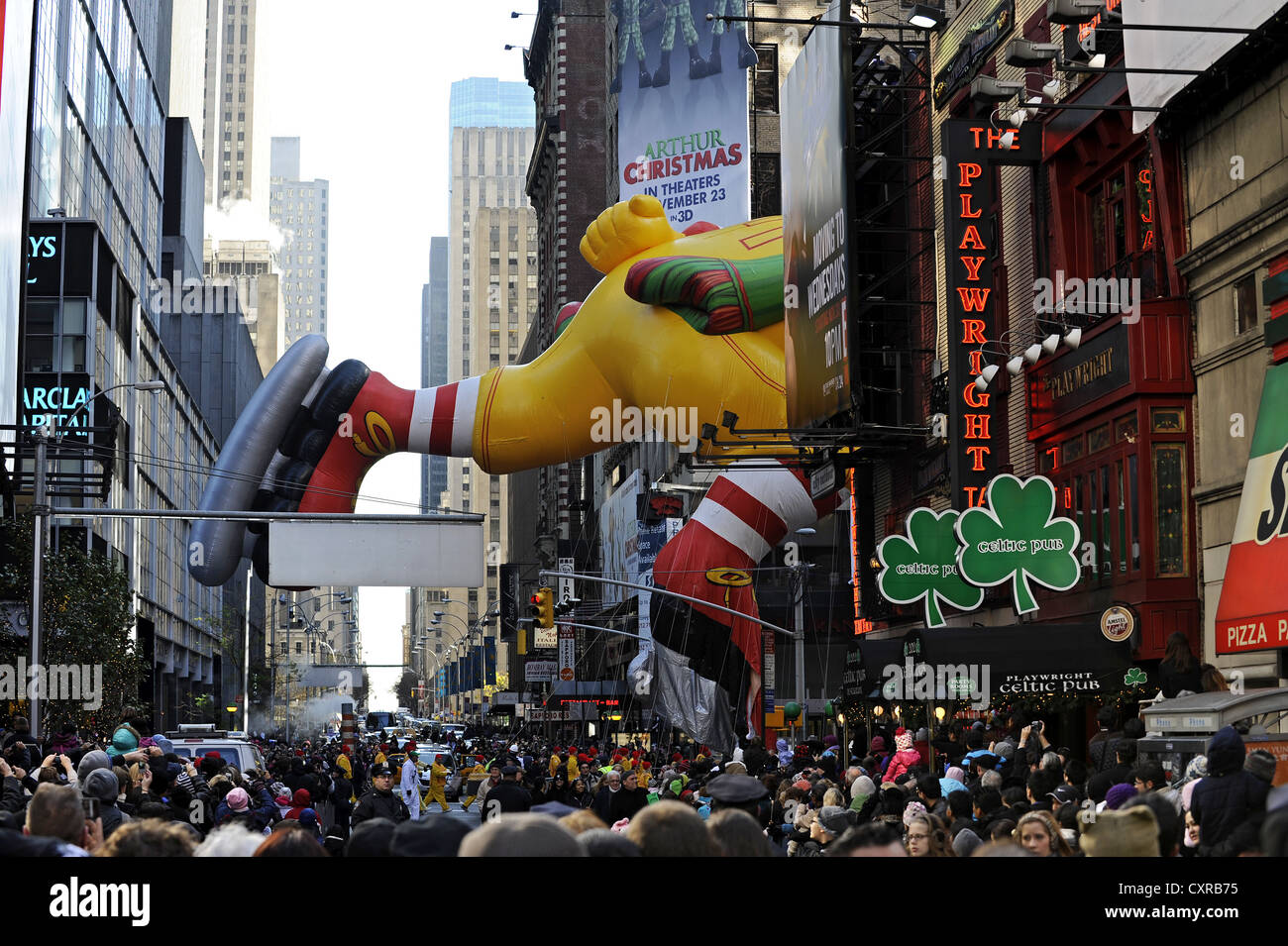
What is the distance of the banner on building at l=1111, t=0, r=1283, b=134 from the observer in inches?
679

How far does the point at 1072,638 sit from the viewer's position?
824 inches

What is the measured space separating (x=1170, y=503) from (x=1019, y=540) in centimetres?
204

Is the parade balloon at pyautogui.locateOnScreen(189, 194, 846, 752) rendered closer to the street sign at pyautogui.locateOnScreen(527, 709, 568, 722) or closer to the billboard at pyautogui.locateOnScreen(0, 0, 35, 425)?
the billboard at pyautogui.locateOnScreen(0, 0, 35, 425)

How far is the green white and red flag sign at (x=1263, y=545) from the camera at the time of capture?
16594mm

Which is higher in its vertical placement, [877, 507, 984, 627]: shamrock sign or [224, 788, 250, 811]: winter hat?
[877, 507, 984, 627]: shamrock sign

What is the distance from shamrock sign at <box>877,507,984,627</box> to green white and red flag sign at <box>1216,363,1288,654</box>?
5.88 meters

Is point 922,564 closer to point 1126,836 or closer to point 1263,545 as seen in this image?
point 1263,545

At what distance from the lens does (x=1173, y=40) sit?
61.9ft

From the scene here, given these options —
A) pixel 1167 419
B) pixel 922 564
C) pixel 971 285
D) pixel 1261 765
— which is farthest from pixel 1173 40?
pixel 1261 765

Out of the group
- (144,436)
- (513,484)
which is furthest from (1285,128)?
(513,484)

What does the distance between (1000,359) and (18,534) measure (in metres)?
20.7

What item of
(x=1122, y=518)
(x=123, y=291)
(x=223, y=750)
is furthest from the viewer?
(x=123, y=291)

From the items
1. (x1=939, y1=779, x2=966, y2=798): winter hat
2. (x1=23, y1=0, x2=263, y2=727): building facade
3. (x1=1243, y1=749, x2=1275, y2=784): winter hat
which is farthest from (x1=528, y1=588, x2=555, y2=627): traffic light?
(x1=1243, y1=749, x2=1275, y2=784): winter hat
